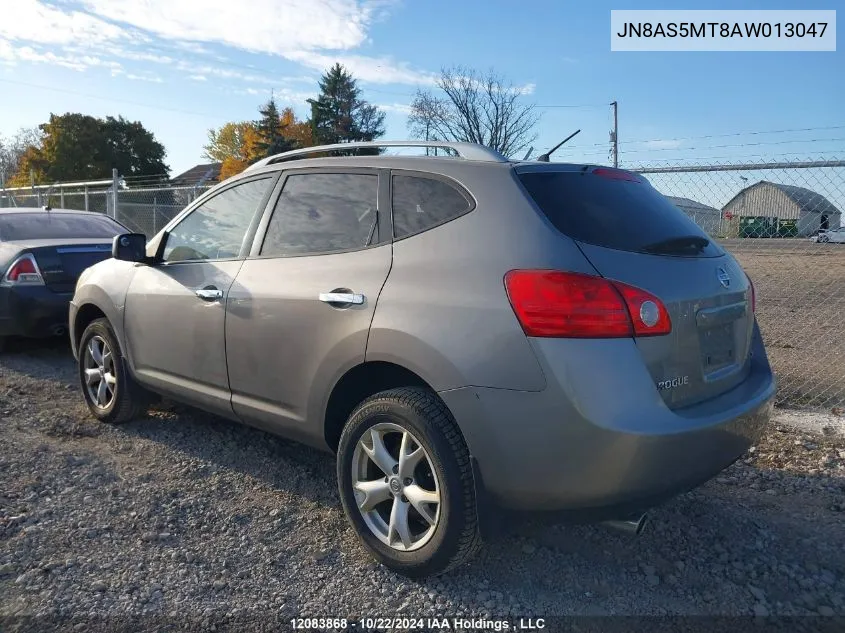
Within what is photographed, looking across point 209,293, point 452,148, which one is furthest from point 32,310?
point 452,148

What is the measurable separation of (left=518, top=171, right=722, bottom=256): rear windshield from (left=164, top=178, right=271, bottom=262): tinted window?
1.65m

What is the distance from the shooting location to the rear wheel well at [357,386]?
9.29ft

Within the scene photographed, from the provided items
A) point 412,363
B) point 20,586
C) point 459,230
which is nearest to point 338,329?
point 412,363

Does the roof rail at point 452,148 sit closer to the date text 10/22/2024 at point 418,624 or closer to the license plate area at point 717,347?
the license plate area at point 717,347

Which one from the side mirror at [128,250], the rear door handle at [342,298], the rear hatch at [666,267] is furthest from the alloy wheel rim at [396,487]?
the side mirror at [128,250]

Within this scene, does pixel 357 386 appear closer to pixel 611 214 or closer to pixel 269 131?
pixel 611 214

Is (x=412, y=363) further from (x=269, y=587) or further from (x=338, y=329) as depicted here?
(x=269, y=587)

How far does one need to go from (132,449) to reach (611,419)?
3104 millimetres

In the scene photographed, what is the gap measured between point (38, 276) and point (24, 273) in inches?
4.7

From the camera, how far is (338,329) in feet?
9.54

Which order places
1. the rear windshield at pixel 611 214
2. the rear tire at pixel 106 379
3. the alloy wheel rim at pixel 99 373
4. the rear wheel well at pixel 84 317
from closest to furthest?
1. the rear windshield at pixel 611 214
2. the rear tire at pixel 106 379
3. the alloy wheel rim at pixel 99 373
4. the rear wheel well at pixel 84 317

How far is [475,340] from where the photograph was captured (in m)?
2.45

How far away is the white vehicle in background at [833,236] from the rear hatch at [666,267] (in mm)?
3200


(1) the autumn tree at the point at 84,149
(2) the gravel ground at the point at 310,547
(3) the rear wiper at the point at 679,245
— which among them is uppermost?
(1) the autumn tree at the point at 84,149
